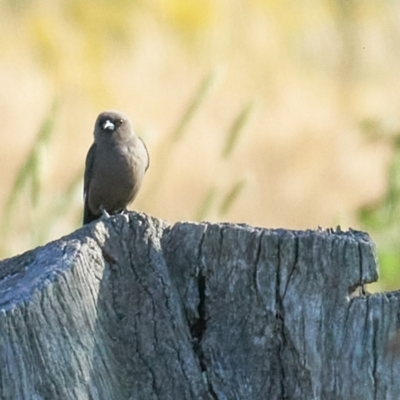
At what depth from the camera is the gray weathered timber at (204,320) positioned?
3.03 metres

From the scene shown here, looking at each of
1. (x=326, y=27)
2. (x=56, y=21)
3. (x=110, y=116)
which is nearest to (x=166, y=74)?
(x=56, y=21)

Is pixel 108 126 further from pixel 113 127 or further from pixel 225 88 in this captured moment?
pixel 225 88

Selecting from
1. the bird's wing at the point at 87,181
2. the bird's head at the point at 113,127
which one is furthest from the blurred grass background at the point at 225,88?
the bird's head at the point at 113,127

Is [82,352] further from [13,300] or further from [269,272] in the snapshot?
[269,272]

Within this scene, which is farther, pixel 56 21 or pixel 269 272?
pixel 56 21

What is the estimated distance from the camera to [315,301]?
3141 mm

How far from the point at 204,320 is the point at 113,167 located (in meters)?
2.89

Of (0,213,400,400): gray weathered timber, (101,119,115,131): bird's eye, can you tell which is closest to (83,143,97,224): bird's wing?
(101,119,115,131): bird's eye

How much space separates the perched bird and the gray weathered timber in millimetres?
2688

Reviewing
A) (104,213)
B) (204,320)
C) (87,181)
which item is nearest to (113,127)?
(87,181)

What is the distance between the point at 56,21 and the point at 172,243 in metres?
11.9

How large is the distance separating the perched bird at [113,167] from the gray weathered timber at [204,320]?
269 cm

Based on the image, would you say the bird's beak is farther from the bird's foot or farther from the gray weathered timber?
the gray weathered timber

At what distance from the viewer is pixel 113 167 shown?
605cm
